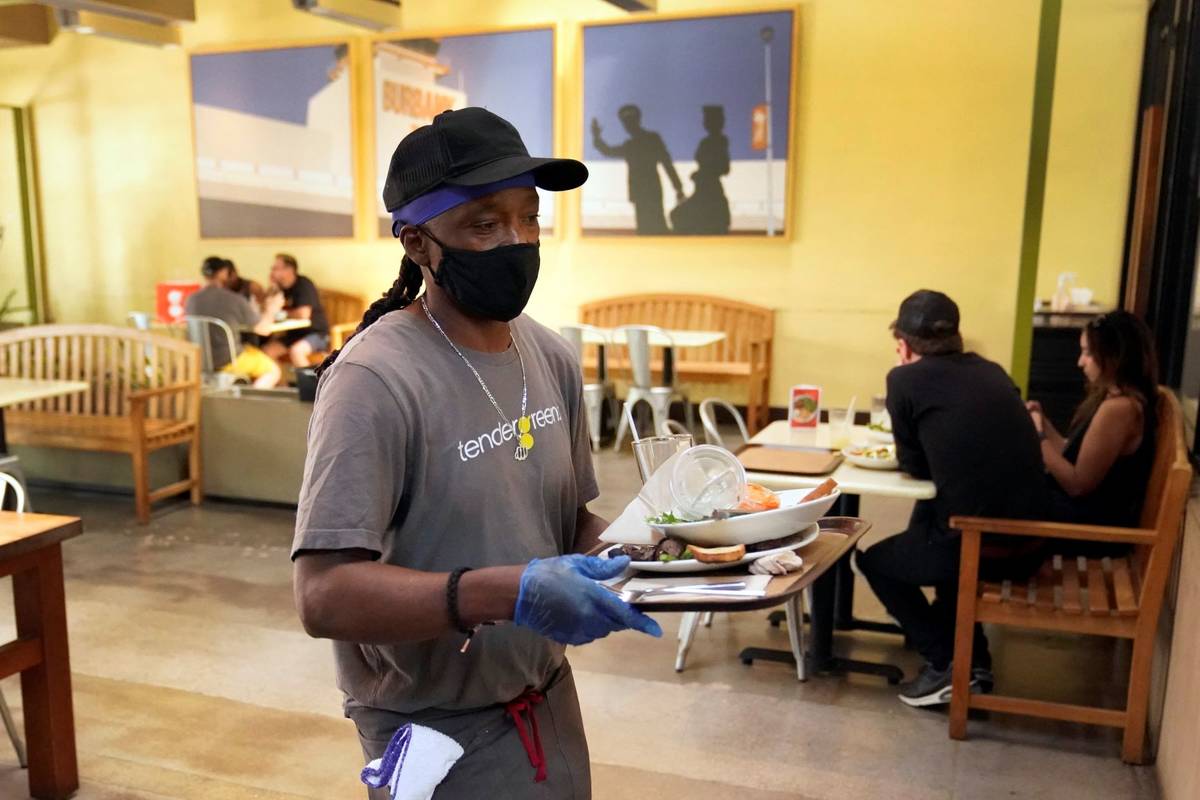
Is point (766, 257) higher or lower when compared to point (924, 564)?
higher

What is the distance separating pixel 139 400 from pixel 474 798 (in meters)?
4.36

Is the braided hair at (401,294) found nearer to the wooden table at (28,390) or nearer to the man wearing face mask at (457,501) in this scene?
the man wearing face mask at (457,501)

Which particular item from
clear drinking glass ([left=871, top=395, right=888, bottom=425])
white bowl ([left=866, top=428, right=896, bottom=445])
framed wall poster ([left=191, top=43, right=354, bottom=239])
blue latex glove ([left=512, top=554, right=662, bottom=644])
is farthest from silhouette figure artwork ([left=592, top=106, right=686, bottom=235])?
blue latex glove ([left=512, top=554, right=662, bottom=644])

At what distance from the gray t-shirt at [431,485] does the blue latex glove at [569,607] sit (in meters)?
0.18

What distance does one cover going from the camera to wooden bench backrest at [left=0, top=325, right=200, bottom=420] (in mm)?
5434

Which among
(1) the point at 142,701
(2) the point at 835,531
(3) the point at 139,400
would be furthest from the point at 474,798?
(3) the point at 139,400

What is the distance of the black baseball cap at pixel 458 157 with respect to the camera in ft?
3.86

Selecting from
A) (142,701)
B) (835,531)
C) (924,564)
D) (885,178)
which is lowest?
(142,701)

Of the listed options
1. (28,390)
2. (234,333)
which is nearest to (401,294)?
(28,390)

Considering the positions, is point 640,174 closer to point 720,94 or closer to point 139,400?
point 720,94

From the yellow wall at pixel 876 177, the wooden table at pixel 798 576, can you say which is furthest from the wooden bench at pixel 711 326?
the wooden table at pixel 798 576

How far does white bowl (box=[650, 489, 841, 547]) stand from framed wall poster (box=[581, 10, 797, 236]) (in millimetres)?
6475

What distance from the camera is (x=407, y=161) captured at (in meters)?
1.21

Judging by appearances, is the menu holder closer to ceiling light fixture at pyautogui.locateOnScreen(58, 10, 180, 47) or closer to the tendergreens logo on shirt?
the tendergreens logo on shirt
